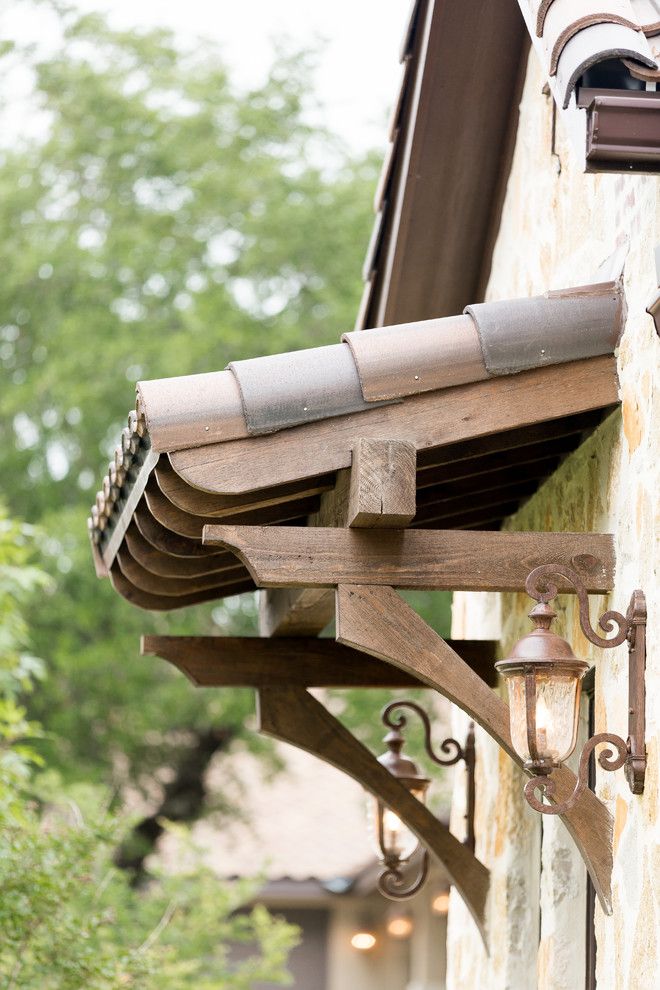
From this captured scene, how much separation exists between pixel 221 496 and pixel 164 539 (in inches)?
20.5

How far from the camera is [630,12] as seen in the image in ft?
9.23

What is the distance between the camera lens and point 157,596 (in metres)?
4.58

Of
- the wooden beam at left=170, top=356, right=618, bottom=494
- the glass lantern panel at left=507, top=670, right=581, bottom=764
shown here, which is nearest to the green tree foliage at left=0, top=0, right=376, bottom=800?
the wooden beam at left=170, top=356, right=618, bottom=494

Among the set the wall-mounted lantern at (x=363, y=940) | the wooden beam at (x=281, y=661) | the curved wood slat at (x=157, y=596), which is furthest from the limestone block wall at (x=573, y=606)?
the wall-mounted lantern at (x=363, y=940)

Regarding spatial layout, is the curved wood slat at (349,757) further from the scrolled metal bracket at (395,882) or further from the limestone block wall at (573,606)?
the scrolled metal bracket at (395,882)

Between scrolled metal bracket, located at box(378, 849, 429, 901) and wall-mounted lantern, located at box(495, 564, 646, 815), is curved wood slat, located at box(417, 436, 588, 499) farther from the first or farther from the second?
scrolled metal bracket, located at box(378, 849, 429, 901)

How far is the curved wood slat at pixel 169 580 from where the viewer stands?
4.14 metres

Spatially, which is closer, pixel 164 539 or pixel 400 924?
pixel 164 539

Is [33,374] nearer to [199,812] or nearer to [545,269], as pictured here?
[199,812]

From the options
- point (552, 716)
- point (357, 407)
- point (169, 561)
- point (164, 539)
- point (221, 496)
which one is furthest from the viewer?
point (169, 561)

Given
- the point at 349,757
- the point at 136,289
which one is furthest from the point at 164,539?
the point at 136,289

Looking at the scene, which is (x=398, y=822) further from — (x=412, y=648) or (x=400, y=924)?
(x=400, y=924)

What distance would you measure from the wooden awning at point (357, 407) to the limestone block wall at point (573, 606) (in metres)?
0.14

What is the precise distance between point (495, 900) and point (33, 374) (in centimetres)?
977
